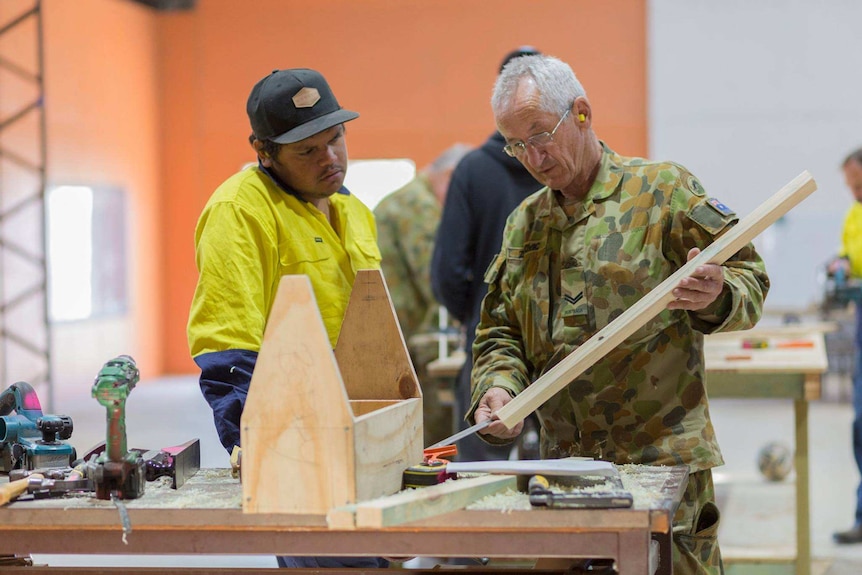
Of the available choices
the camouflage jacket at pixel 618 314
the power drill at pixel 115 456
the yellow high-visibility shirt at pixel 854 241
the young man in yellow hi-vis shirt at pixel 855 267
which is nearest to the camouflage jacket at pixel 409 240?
the young man in yellow hi-vis shirt at pixel 855 267

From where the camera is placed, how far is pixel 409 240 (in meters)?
4.91

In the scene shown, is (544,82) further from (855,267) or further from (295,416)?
(855,267)

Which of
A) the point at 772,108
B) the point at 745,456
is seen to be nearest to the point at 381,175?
the point at 772,108

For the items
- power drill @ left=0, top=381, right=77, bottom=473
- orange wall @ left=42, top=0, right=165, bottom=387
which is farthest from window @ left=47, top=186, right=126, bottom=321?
power drill @ left=0, top=381, right=77, bottom=473

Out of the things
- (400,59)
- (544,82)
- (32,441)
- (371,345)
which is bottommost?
(32,441)

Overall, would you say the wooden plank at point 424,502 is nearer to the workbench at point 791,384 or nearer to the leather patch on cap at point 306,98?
the leather patch on cap at point 306,98

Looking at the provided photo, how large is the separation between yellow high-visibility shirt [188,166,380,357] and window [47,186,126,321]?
26.1 ft

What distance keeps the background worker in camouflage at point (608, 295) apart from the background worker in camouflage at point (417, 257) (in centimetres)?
252

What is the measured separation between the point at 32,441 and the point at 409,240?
297 cm

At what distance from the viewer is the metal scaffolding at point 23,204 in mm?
8891

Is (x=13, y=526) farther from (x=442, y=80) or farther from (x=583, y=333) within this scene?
(x=442, y=80)

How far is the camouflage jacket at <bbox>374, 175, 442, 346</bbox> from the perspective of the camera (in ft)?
16.1

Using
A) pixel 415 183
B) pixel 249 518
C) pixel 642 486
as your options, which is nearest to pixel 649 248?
pixel 642 486

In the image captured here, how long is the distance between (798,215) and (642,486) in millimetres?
8866
